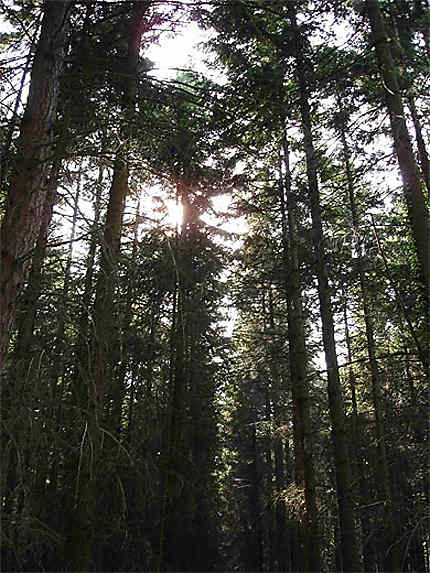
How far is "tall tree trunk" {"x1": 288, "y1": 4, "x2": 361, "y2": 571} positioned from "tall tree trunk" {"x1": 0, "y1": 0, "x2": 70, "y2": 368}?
481 centimetres

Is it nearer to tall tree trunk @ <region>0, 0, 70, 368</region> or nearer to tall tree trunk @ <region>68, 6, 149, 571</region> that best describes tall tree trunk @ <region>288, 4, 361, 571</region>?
tall tree trunk @ <region>68, 6, 149, 571</region>

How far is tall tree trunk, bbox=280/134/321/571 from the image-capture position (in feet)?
25.3

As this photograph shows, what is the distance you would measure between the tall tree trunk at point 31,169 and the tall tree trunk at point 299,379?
626cm

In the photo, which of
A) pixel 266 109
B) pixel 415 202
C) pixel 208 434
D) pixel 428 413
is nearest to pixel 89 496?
pixel 428 413

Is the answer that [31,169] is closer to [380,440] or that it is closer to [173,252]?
[173,252]

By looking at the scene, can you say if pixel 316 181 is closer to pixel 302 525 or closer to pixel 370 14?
pixel 370 14

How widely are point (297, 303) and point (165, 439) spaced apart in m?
4.30

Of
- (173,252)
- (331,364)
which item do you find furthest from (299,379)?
(173,252)

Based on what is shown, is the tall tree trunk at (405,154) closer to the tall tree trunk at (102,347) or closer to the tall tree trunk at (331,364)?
the tall tree trunk at (331,364)

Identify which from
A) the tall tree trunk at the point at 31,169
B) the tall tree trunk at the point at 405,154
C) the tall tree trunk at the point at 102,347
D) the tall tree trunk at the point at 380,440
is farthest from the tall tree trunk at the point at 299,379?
the tall tree trunk at the point at 31,169

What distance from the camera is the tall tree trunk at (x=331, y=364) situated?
7.43 metres

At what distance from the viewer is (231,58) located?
1046 centimetres

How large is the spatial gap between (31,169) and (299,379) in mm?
6871

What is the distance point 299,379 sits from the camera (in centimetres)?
892
